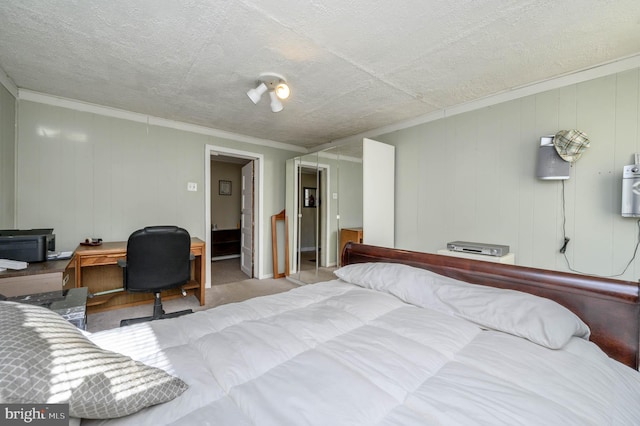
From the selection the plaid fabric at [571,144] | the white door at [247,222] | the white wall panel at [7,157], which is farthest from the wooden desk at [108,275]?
the plaid fabric at [571,144]

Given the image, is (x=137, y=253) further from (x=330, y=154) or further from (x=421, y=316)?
(x=330, y=154)

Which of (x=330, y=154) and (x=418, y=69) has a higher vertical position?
(x=418, y=69)

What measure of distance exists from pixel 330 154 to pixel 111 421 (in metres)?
3.77

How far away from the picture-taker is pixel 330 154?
4.08 metres

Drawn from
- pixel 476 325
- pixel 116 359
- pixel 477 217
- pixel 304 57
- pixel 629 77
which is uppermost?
pixel 304 57

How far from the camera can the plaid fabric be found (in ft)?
6.89

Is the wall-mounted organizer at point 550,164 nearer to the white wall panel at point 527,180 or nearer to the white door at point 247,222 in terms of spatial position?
the white wall panel at point 527,180

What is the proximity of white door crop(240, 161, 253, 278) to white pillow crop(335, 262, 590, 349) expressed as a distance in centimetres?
310

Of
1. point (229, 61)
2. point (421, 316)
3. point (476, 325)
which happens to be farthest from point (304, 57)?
→ point (476, 325)

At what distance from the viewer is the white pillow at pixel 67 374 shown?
552 mm

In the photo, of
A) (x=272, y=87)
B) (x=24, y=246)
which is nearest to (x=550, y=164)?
(x=272, y=87)

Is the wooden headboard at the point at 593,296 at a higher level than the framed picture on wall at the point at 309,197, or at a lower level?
lower

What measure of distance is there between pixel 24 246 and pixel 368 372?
2.76m
